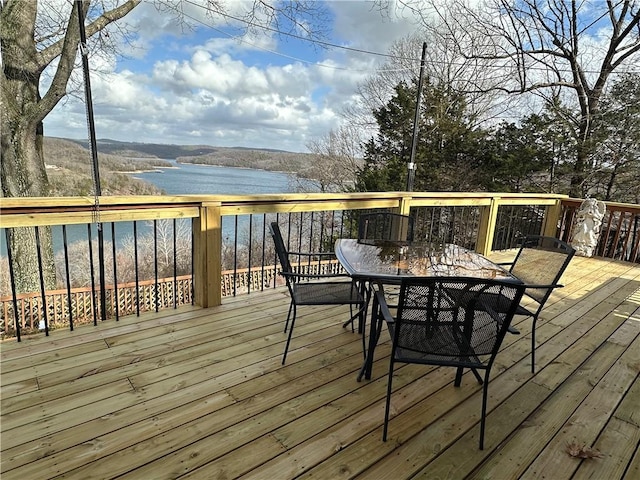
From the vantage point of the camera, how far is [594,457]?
1506 millimetres

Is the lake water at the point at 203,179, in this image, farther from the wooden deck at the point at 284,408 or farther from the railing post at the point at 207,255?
the wooden deck at the point at 284,408

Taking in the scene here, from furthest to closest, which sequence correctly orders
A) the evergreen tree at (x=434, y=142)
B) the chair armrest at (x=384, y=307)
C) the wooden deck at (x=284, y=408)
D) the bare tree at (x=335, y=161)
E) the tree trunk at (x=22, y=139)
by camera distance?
the bare tree at (x=335, y=161), the evergreen tree at (x=434, y=142), the tree trunk at (x=22, y=139), the chair armrest at (x=384, y=307), the wooden deck at (x=284, y=408)

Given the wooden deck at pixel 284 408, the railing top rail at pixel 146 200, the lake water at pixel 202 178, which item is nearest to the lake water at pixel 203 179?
the lake water at pixel 202 178

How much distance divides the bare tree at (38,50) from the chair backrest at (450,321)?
6418mm

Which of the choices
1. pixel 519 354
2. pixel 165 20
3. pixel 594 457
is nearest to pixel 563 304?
pixel 519 354

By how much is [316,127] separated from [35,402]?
13.0 metres

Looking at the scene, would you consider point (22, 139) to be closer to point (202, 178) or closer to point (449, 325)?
point (202, 178)

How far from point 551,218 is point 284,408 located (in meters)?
5.56

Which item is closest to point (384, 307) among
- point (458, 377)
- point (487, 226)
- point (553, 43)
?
point (458, 377)

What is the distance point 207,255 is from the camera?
2.75m

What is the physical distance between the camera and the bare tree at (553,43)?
8.22 m

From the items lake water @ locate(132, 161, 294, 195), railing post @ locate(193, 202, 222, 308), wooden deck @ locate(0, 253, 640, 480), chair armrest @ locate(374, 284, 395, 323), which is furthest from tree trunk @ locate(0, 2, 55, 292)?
chair armrest @ locate(374, 284, 395, 323)

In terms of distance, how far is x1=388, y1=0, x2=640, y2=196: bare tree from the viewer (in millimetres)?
8219

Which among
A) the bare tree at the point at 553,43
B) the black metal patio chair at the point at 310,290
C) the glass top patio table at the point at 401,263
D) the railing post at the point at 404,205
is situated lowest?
the black metal patio chair at the point at 310,290
